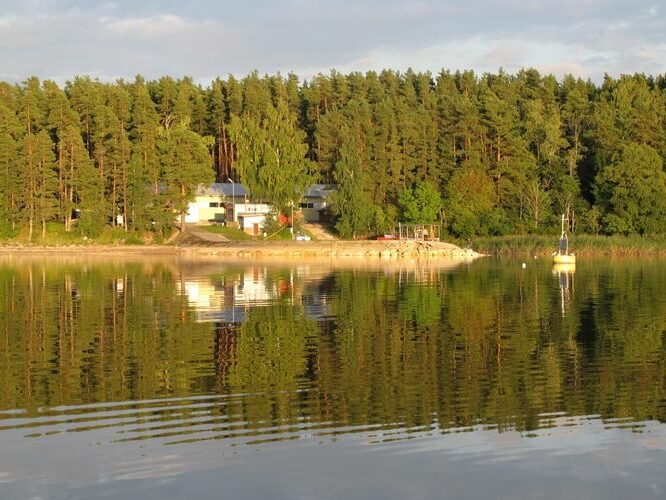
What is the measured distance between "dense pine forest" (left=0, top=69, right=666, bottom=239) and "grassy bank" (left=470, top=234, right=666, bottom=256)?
6600 mm

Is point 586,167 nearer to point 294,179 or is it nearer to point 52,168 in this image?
point 294,179

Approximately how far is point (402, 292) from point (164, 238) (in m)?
70.1

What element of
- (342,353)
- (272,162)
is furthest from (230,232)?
(342,353)

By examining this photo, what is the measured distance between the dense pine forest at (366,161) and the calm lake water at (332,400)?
72621mm

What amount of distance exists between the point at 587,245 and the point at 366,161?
34.1m

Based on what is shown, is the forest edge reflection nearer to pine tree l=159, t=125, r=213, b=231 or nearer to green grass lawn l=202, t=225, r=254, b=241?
green grass lawn l=202, t=225, r=254, b=241

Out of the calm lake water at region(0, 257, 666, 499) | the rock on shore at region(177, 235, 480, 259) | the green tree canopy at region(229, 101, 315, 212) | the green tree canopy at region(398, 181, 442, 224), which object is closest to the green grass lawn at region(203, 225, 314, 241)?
the green tree canopy at region(229, 101, 315, 212)

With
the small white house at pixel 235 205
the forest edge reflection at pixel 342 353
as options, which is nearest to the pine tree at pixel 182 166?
the small white house at pixel 235 205

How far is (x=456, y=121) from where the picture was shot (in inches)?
5074

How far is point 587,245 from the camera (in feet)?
344

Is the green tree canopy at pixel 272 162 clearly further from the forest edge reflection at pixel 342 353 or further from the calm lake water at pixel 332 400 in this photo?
the calm lake water at pixel 332 400

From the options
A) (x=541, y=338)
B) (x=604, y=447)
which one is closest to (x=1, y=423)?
(x=604, y=447)

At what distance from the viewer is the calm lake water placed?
1513 cm

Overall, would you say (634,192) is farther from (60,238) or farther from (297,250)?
(60,238)
